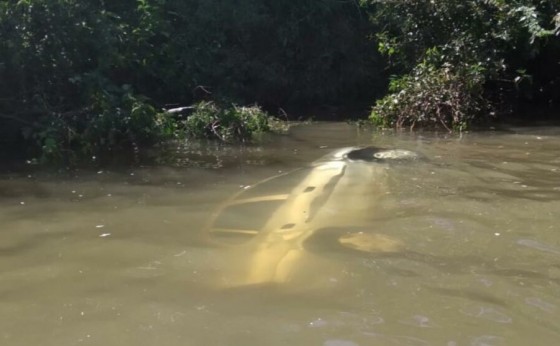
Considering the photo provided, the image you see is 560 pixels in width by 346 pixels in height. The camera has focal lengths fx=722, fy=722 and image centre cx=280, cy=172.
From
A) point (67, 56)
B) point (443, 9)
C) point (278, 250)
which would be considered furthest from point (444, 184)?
point (443, 9)

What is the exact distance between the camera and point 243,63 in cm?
1326

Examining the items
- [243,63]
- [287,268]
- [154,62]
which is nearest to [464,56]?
[243,63]

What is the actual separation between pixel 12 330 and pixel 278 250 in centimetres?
170

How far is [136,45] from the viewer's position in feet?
34.8

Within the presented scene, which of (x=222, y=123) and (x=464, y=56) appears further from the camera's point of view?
(x=464, y=56)

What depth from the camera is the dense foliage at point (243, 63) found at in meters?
8.94

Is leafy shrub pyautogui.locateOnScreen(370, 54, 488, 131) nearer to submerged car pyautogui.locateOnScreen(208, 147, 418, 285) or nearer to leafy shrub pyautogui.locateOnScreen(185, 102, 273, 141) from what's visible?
leafy shrub pyautogui.locateOnScreen(185, 102, 273, 141)

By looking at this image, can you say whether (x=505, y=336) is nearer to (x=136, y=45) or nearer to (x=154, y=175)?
(x=154, y=175)

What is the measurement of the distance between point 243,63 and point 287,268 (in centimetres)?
941

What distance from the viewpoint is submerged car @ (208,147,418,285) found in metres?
4.49

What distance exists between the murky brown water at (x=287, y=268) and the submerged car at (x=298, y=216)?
45 mm

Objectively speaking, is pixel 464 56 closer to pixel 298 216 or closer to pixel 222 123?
pixel 222 123

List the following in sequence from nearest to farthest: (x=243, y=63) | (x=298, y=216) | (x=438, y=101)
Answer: (x=298, y=216) → (x=438, y=101) → (x=243, y=63)

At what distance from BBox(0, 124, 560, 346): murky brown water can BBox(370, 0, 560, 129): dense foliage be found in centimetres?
389
